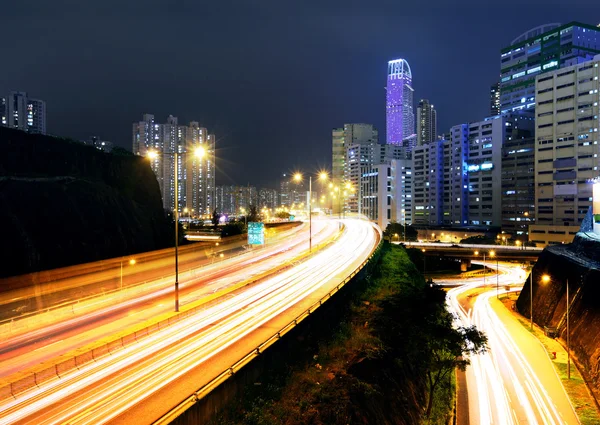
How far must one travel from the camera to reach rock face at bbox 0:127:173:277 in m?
29.4

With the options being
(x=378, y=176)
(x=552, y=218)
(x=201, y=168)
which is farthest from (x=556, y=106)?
(x=201, y=168)

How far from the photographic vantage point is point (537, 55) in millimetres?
139500

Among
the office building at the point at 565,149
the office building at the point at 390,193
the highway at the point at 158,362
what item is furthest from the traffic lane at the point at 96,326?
the office building at the point at 390,193

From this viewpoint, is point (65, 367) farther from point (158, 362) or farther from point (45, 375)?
point (158, 362)

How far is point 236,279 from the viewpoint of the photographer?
94.2ft

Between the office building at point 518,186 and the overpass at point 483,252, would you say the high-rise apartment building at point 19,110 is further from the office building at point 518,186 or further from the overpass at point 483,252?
the office building at point 518,186

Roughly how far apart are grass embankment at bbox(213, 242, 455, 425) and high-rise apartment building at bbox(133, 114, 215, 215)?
357ft

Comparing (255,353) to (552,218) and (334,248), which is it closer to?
(334,248)

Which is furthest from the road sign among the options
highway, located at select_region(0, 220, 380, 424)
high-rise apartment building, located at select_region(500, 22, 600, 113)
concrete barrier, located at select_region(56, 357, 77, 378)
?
high-rise apartment building, located at select_region(500, 22, 600, 113)

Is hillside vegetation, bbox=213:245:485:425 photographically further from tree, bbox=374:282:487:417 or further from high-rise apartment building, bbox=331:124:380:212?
high-rise apartment building, bbox=331:124:380:212

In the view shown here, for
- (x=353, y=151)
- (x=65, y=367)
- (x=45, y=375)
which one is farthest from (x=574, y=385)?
(x=353, y=151)

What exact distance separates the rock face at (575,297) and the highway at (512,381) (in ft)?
6.95

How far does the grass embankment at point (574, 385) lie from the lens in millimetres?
20312

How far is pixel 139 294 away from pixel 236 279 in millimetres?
7158
